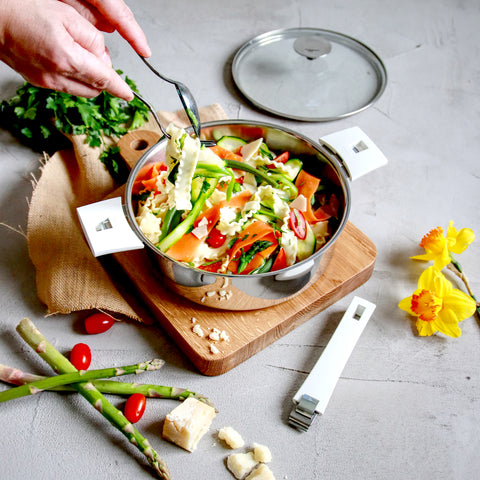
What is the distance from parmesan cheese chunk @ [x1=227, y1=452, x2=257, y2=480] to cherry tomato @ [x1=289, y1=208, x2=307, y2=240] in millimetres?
655

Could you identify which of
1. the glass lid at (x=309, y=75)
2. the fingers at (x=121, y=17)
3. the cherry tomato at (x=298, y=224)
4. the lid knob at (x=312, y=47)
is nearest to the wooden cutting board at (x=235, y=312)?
the cherry tomato at (x=298, y=224)

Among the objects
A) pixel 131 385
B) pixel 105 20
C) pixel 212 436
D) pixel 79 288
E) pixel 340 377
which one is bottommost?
pixel 340 377

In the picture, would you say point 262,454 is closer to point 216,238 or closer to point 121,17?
point 216,238

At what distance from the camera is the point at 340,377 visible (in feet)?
5.59

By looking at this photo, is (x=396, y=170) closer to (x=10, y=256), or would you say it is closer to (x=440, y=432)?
(x=440, y=432)

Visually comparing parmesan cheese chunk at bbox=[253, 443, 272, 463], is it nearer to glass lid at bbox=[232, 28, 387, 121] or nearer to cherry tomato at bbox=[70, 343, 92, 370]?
cherry tomato at bbox=[70, 343, 92, 370]

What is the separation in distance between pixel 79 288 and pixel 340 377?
0.87 meters

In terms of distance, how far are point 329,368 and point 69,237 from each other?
973 millimetres

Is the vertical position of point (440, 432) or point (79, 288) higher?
point (79, 288)

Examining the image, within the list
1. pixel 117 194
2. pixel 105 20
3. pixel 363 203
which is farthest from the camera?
pixel 363 203

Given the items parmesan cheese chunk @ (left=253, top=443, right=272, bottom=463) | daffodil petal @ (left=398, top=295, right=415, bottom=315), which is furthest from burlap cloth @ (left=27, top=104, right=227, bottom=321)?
daffodil petal @ (left=398, top=295, right=415, bottom=315)

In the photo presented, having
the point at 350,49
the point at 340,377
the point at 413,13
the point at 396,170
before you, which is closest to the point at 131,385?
the point at 340,377

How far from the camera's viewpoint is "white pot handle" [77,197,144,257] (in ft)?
5.18

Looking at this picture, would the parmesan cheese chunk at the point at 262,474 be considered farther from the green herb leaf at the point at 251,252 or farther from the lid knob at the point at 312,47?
the lid knob at the point at 312,47
